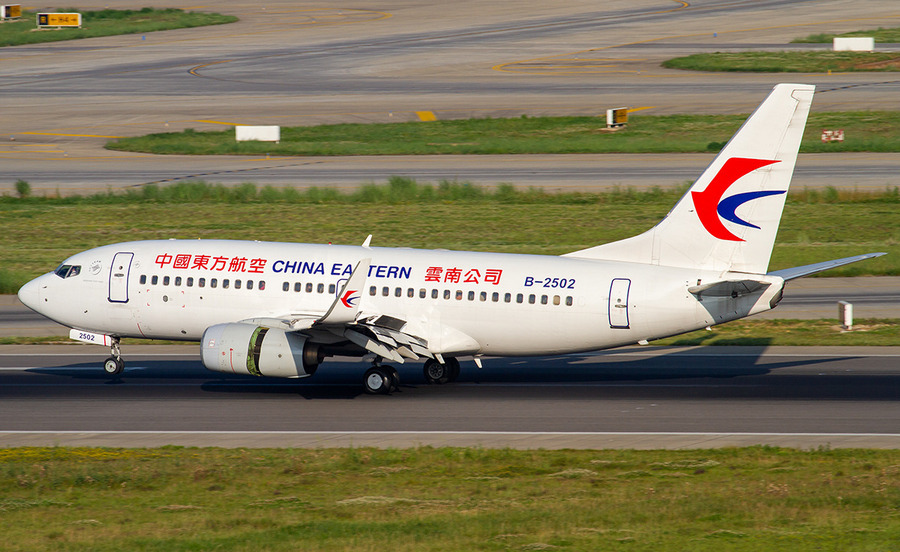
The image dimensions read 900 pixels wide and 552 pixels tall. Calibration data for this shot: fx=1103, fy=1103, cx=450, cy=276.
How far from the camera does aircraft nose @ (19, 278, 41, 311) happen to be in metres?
36.6

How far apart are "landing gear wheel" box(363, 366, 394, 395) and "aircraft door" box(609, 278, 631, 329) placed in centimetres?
705

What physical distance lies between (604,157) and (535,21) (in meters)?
68.3

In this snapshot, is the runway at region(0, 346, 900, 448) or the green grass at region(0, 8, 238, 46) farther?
the green grass at region(0, 8, 238, 46)

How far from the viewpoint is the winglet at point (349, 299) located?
102 feet

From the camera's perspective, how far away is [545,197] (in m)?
66.4

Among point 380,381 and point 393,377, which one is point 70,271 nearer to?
point 380,381

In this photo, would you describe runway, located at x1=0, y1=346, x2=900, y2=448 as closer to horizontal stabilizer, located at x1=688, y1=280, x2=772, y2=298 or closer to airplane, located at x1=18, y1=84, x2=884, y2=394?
airplane, located at x1=18, y1=84, x2=884, y2=394

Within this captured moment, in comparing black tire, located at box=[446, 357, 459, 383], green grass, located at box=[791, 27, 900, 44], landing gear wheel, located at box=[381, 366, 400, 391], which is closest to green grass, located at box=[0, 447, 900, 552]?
landing gear wheel, located at box=[381, 366, 400, 391]

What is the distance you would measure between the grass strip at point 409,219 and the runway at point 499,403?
15031mm

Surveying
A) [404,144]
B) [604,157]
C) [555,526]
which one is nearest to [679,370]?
[555,526]

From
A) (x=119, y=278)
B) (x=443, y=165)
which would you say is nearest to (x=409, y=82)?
(x=443, y=165)

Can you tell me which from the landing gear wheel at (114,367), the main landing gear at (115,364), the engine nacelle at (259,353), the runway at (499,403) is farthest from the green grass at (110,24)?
the engine nacelle at (259,353)

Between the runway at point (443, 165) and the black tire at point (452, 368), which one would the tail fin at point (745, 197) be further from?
the black tire at point (452, 368)

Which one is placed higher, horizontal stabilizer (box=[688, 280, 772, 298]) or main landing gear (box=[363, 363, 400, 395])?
horizontal stabilizer (box=[688, 280, 772, 298])
